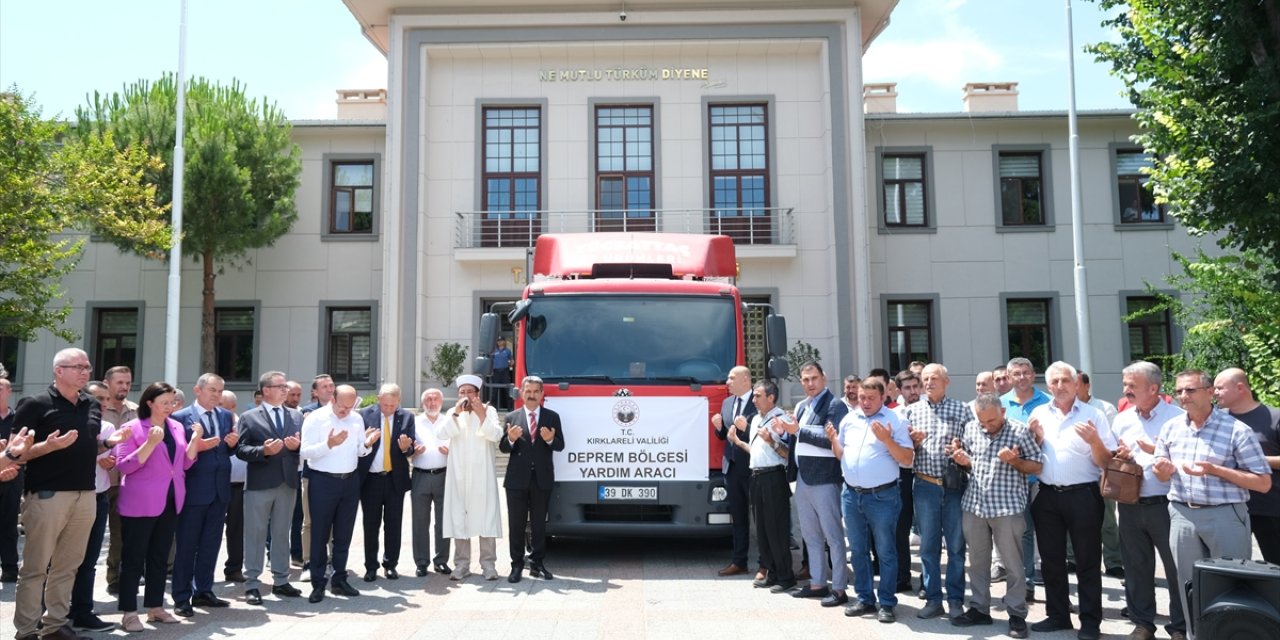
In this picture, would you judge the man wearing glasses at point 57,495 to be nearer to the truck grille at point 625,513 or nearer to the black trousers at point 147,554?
the black trousers at point 147,554

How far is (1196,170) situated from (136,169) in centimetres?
1775

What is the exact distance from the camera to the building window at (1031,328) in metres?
22.2

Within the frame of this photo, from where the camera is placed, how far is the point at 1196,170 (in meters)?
10.8

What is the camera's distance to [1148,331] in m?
22.4

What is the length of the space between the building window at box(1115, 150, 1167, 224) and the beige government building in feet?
0.18

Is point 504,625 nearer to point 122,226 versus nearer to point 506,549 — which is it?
point 506,549

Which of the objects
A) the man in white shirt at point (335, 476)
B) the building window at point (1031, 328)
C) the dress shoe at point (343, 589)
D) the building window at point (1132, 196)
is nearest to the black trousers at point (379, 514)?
the man in white shirt at point (335, 476)

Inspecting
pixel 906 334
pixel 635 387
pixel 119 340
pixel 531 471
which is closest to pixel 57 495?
pixel 531 471

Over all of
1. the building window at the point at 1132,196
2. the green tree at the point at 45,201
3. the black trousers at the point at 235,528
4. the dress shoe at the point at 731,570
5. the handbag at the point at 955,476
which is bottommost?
the dress shoe at the point at 731,570

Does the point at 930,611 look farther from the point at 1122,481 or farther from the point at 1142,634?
the point at 1122,481

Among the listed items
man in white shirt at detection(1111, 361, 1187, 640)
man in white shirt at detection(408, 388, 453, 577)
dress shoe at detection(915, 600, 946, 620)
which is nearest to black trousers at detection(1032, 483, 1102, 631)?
man in white shirt at detection(1111, 361, 1187, 640)

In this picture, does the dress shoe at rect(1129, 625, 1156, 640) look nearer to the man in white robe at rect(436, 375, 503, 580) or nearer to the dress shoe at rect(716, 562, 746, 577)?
the dress shoe at rect(716, 562, 746, 577)

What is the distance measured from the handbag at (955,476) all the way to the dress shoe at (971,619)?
0.88m

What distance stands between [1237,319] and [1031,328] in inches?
377
